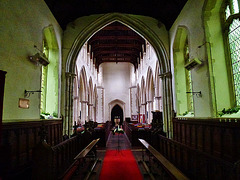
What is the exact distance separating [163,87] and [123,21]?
367cm

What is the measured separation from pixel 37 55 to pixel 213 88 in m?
4.94

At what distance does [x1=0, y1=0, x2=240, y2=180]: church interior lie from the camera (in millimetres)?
3477

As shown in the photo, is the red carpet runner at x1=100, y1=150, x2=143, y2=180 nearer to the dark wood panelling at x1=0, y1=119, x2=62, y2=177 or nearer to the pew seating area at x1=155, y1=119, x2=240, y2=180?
the pew seating area at x1=155, y1=119, x2=240, y2=180

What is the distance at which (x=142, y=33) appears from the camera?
29.1 feet

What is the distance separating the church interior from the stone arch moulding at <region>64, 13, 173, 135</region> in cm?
5

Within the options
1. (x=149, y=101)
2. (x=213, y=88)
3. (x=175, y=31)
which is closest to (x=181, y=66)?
(x=175, y=31)

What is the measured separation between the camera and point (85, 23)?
8.72m

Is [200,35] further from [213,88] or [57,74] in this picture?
[57,74]

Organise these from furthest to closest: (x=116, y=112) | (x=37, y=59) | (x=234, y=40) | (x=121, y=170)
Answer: (x=116, y=112) < (x=37, y=59) < (x=234, y=40) < (x=121, y=170)

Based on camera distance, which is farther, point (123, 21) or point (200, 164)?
point (123, 21)

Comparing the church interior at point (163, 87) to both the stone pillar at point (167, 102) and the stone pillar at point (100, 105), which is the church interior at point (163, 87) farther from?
the stone pillar at point (100, 105)

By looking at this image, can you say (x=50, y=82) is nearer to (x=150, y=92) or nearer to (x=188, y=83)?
(x=188, y=83)

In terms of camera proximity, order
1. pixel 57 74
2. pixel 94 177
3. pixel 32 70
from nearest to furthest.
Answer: pixel 94 177 → pixel 32 70 → pixel 57 74

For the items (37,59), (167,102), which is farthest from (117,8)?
(167,102)
